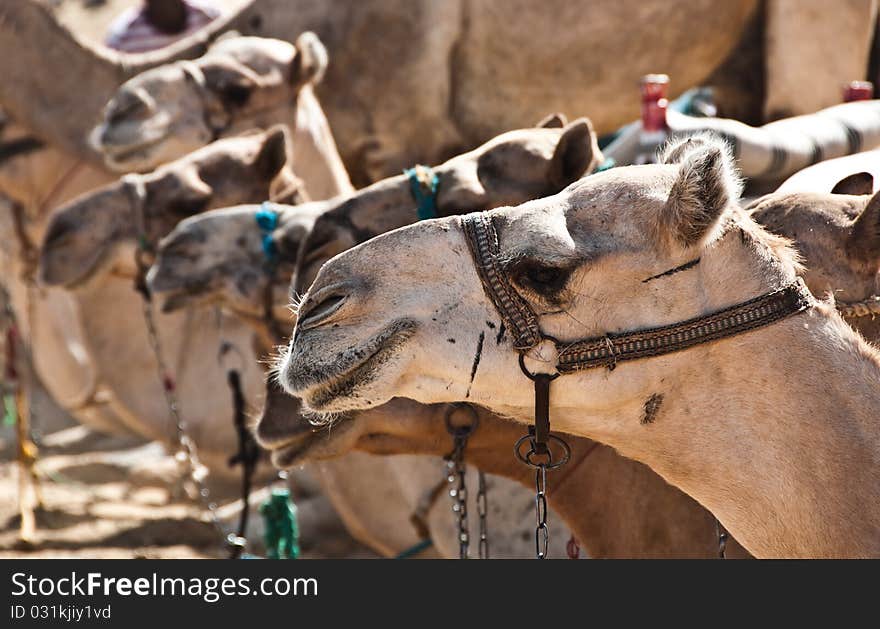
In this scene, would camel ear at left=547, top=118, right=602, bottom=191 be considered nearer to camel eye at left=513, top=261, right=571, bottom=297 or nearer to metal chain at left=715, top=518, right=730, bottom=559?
metal chain at left=715, top=518, right=730, bottom=559

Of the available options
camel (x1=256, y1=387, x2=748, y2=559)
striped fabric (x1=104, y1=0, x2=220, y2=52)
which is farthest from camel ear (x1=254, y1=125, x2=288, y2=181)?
striped fabric (x1=104, y1=0, x2=220, y2=52)

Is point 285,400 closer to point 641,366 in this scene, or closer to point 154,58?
point 641,366

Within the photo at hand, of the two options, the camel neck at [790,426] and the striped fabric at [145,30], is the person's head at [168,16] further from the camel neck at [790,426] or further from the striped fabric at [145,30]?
the camel neck at [790,426]

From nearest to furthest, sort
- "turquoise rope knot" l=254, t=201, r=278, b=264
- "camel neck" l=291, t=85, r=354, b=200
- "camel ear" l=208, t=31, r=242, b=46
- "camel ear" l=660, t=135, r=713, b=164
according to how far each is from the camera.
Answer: "camel ear" l=660, t=135, r=713, b=164 → "turquoise rope knot" l=254, t=201, r=278, b=264 → "camel neck" l=291, t=85, r=354, b=200 → "camel ear" l=208, t=31, r=242, b=46

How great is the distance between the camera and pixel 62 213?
19.0ft

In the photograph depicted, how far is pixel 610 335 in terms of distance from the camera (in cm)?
253

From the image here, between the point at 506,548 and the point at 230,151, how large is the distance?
2205mm

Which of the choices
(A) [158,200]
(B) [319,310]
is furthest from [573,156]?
(A) [158,200]

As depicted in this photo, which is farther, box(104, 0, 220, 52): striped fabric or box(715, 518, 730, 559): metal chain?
box(104, 0, 220, 52): striped fabric

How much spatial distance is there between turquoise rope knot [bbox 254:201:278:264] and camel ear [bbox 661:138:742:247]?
231cm

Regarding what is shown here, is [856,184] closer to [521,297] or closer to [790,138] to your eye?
[790,138]

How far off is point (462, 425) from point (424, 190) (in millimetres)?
756

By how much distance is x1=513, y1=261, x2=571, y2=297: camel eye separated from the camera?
8.28 ft
